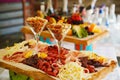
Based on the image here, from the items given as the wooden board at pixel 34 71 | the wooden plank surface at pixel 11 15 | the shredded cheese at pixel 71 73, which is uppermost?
the shredded cheese at pixel 71 73

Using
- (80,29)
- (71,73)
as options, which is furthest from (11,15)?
(71,73)

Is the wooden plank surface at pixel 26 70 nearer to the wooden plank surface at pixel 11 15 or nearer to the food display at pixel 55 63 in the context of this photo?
the food display at pixel 55 63

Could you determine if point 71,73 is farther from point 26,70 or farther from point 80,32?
point 80,32

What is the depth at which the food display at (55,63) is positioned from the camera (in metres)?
0.80

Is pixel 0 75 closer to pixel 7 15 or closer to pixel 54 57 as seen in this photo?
pixel 54 57

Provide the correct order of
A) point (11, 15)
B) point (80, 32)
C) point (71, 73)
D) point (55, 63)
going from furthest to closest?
point (11, 15), point (80, 32), point (55, 63), point (71, 73)

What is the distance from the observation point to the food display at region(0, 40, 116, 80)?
0.80m

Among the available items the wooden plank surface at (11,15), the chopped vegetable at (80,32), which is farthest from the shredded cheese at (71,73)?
the wooden plank surface at (11,15)

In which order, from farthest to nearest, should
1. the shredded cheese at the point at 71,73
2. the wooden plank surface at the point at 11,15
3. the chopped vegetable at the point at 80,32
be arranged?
the wooden plank surface at the point at 11,15, the chopped vegetable at the point at 80,32, the shredded cheese at the point at 71,73

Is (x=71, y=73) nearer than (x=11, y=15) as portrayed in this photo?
Yes

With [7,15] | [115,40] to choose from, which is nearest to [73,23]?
[115,40]

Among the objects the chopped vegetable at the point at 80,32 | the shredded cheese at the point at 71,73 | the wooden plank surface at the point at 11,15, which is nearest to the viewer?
the shredded cheese at the point at 71,73

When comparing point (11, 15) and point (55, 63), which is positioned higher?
point (55, 63)

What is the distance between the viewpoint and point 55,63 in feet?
2.90
